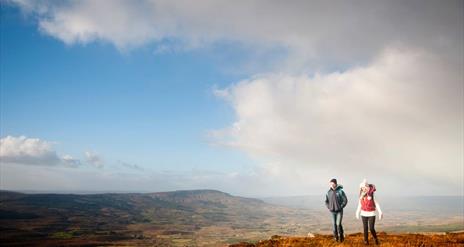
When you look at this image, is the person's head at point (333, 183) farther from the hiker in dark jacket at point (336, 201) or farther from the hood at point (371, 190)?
the hood at point (371, 190)

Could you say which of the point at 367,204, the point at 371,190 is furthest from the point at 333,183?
the point at 367,204

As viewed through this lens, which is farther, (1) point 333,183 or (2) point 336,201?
(1) point 333,183

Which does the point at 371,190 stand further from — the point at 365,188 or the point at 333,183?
the point at 333,183

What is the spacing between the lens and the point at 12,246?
193250 mm

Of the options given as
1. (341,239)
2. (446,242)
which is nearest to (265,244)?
(341,239)

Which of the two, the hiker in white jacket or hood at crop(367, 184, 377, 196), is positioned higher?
hood at crop(367, 184, 377, 196)

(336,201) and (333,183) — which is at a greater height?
(333,183)

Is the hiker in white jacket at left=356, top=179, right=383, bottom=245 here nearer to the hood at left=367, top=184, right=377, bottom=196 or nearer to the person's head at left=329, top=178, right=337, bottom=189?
Result: the hood at left=367, top=184, right=377, bottom=196

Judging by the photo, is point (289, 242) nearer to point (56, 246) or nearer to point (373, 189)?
point (373, 189)

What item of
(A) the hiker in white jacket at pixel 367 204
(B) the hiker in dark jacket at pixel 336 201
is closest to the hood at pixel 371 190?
(A) the hiker in white jacket at pixel 367 204

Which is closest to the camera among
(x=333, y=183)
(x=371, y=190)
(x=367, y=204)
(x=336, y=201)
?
(x=367, y=204)

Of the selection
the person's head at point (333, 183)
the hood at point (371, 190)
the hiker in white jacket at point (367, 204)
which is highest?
the person's head at point (333, 183)

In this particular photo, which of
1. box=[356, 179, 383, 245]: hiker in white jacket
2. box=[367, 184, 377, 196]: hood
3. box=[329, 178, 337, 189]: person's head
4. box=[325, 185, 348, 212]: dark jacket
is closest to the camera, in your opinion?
box=[356, 179, 383, 245]: hiker in white jacket

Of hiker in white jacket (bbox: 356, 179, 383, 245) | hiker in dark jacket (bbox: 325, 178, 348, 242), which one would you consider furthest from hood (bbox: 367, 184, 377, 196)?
hiker in dark jacket (bbox: 325, 178, 348, 242)
